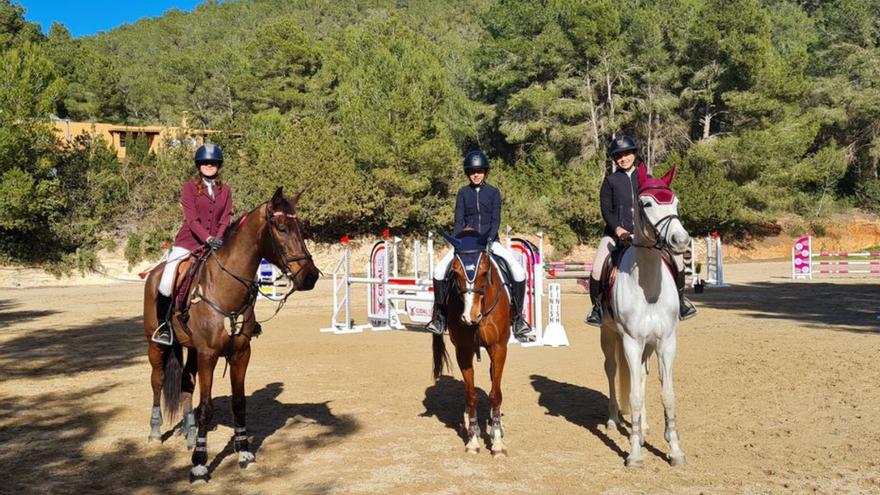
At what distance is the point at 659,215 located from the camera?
6.20m

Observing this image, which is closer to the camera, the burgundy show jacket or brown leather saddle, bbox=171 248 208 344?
brown leather saddle, bbox=171 248 208 344

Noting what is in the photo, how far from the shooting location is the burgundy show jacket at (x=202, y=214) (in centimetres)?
746

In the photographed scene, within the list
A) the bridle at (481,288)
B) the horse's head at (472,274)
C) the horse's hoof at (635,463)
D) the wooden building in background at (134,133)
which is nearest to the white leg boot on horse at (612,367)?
the horse's hoof at (635,463)

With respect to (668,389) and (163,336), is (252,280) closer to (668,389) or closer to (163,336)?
(163,336)

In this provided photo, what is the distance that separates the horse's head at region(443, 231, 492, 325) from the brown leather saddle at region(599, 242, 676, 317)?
1293mm

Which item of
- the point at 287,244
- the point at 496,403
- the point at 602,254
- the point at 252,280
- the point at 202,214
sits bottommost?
the point at 496,403

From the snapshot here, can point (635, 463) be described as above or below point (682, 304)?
below

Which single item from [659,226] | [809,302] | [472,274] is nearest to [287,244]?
[472,274]

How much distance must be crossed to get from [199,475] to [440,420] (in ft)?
10.6

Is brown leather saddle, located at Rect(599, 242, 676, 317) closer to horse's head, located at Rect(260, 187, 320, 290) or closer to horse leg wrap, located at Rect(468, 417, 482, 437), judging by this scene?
horse leg wrap, located at Rect(468, 417, 482, 437)

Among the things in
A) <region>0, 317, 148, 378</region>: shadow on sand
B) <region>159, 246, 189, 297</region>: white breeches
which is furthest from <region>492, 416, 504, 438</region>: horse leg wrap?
<region>0, 317, 148, 378</region>: shadow on sand

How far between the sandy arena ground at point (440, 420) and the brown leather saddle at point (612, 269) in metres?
1.55

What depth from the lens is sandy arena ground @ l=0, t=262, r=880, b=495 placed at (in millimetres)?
6465

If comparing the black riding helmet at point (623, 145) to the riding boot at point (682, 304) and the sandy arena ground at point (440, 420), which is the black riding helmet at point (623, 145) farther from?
the sandy arena ground at point (440, 420)
